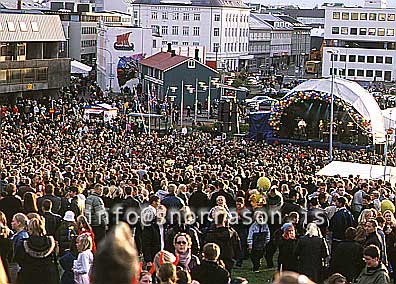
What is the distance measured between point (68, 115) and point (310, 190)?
24.8 m

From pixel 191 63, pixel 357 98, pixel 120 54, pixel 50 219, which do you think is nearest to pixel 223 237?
pixel 50 219

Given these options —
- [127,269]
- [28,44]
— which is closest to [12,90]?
[28,44]

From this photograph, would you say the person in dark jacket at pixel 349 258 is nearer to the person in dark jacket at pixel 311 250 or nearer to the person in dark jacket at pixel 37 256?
the person in dark jacket at pixel 311 250

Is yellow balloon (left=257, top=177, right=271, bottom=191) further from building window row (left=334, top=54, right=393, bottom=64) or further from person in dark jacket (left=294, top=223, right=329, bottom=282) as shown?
building window row (left=334, top=54, right=393, bottom=64)

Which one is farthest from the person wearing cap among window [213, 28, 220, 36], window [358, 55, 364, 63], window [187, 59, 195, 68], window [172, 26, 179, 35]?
window [213, 28, 220, 36]

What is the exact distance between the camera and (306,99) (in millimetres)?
38406

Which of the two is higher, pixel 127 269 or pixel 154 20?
pixel 154 20

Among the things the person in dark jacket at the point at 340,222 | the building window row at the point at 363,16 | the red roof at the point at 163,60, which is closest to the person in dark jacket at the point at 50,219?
the person in dark jacket at the point at 340,222

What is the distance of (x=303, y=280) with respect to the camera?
54.3 inches

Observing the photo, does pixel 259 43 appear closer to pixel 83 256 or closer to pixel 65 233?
pixel 65 233

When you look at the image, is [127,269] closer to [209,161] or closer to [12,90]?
[209,161]

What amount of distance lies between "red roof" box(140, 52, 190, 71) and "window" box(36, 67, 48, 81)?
33.3ft

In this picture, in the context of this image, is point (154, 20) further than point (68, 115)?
Yes

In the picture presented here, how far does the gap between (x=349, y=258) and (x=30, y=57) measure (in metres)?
42.5
